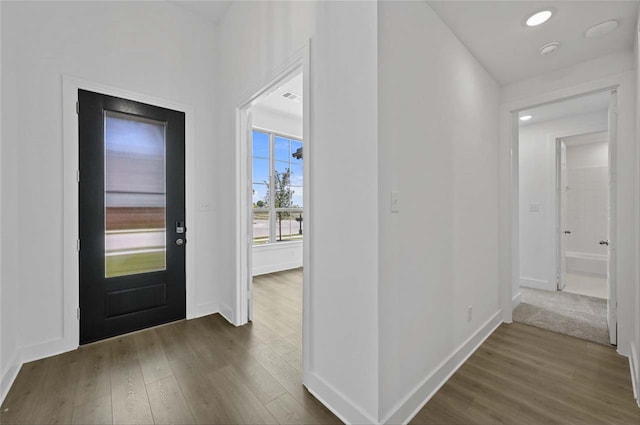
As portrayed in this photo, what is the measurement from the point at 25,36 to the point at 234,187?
2.04 meters

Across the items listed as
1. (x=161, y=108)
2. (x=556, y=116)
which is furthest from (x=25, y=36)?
(x=556, y=116)

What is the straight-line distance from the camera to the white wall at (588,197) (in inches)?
203

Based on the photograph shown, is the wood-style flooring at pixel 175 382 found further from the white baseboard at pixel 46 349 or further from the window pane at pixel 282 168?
the window pane at pixel 282 168

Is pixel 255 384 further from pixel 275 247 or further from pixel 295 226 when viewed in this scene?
pixel 295 226

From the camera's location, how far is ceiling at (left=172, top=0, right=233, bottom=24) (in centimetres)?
300

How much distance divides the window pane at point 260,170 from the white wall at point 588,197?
5.94 meters

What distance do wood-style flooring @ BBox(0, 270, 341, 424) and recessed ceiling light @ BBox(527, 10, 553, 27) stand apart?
3096 millimetres

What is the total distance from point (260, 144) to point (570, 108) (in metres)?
4.87

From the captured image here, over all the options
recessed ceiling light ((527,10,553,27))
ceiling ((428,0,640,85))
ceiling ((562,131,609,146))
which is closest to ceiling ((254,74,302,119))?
ceiling ((428,0,640,85))

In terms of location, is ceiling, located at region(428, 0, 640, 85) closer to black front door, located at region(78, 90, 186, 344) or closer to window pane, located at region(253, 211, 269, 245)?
black front door, located at region(78, 90, 186, 344)

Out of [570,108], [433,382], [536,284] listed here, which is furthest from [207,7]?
[536,284]

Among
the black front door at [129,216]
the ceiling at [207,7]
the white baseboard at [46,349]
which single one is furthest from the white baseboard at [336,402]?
the ceiling at [207,7]

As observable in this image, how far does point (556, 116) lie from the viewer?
4.06m

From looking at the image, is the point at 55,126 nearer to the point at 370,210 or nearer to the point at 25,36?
the point at 25,36
